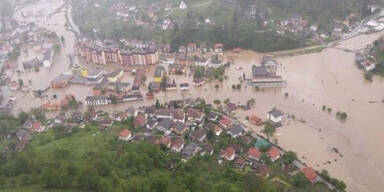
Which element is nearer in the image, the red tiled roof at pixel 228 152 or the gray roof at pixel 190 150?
the red tiled roof at pixel 228 152

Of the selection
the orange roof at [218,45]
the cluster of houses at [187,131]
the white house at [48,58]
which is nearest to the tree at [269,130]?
the cluster of houses at [187,131]

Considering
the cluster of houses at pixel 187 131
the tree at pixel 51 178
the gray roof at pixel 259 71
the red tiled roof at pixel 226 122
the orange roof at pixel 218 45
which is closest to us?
the tree at pixel 51 178

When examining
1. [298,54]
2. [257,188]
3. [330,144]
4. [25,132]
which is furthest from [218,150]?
[298,54]

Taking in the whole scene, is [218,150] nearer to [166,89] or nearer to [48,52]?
[166,89]

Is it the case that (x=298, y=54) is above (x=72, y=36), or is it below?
below

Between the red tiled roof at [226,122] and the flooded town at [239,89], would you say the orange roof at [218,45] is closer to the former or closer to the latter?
the flooded town at [239,89]

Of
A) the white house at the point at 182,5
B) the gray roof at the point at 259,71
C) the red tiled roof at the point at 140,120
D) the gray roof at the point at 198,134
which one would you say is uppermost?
the white house at the point at 182,5
